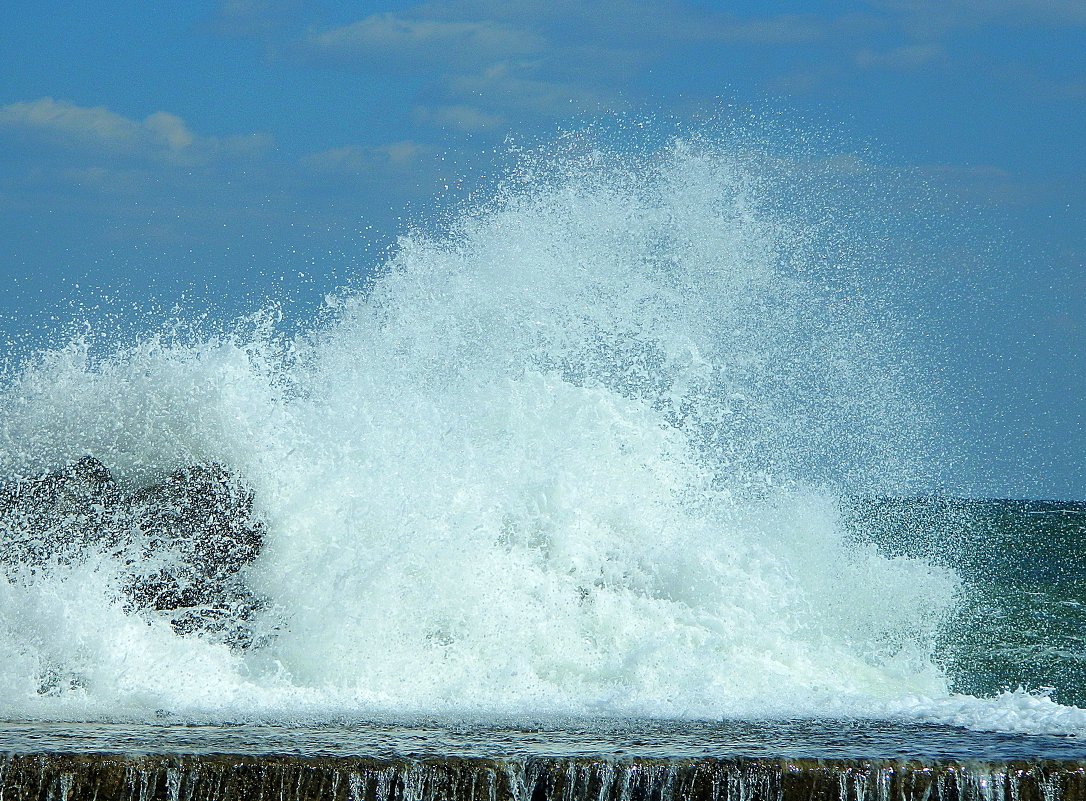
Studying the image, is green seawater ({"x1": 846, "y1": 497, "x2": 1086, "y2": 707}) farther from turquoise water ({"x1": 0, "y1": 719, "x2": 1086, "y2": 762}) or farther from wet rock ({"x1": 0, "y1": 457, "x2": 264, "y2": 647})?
wet rock ({"x1": 0, "y1": 457, "x2": 264, "y2": 647})

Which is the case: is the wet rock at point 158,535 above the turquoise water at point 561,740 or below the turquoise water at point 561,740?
above

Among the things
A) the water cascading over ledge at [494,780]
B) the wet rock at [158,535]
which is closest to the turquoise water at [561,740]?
the water cascading over ledge at [494,780]

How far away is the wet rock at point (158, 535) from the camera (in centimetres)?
780

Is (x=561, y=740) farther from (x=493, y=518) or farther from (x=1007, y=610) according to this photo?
(x=1007, y=610)

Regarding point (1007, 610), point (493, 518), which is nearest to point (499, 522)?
point (493, 518)

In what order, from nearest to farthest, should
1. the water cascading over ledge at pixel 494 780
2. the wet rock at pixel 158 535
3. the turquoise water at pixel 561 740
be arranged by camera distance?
the water cascading over ledge at pixel 494 780 < the turquoise water at pixel 561 740 < the wet rock at pixel 158 535

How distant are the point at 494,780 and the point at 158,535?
14.5 ft

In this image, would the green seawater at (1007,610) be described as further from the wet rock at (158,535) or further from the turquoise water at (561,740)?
the wet rock at (158,535)

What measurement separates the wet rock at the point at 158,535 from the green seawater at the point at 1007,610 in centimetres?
549

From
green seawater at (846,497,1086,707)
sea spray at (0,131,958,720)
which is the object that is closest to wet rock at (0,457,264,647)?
sea spray at (0,131,958,720)

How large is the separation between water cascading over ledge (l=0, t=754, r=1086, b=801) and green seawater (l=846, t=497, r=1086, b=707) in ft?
12.2

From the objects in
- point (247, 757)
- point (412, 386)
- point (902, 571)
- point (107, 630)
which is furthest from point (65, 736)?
point (902, 571)

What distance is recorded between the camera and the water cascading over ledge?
14.9 ft

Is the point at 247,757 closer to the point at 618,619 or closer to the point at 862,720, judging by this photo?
the point at 862,720
